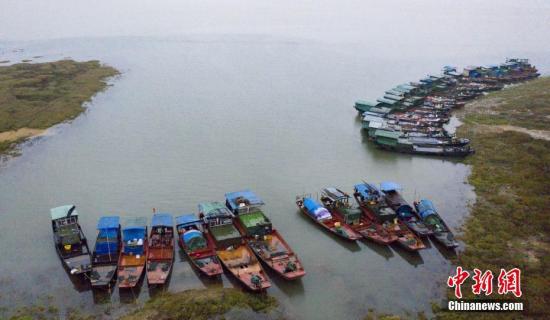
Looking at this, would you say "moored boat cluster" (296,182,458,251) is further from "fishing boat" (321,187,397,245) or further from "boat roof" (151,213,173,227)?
"boat roof" (151,213,173,227)

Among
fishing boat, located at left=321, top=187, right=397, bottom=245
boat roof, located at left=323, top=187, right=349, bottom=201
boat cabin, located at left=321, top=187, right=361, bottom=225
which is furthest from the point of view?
boat roof, located at left=323, top=187, right=349, bottom=201

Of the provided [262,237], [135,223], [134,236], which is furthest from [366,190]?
[134,236]

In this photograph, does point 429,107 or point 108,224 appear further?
point 429,107

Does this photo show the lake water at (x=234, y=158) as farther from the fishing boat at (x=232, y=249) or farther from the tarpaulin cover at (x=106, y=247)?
the tarpaulin cover at (x=106, y=247)

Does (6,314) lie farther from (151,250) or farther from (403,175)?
(403,175)

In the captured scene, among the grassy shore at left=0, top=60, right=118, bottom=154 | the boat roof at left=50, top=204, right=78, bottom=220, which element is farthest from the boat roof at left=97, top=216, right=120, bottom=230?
the grassy shore at left=0, top=60, right=118, bottom=154

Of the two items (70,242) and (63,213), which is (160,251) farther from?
(63,213)
